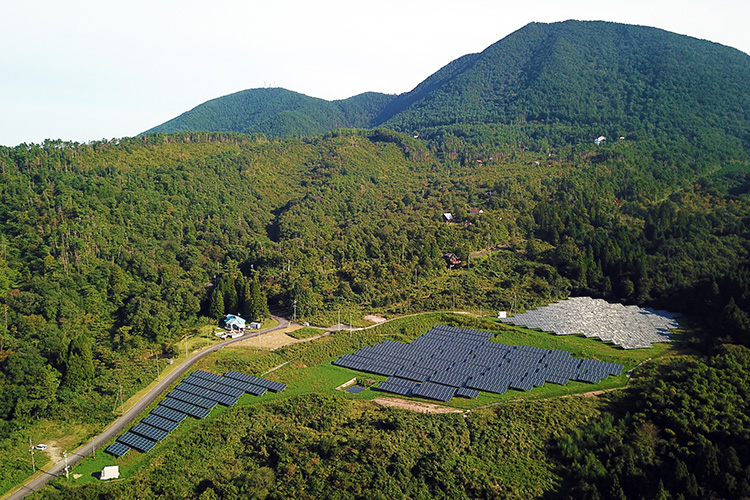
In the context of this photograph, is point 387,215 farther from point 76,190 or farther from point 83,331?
point 83,331

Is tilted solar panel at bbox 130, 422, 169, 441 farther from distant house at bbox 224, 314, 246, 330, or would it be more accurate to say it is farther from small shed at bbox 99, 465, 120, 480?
distant house at bbox 224, 314, 246, 330

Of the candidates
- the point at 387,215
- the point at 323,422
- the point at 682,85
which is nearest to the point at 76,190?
the point at 387,215

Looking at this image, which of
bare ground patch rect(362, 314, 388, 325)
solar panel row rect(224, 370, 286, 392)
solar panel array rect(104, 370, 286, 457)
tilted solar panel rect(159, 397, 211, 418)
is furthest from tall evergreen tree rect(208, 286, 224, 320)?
tilted solar panel rect(159, 397, 211, 418)

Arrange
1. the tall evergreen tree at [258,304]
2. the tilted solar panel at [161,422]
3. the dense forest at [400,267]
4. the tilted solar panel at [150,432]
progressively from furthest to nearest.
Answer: the tall evergreen tree at [258,304] → the tilted solar panel at [161,422] → the tilted solar panel at [150,432] → the dense forest at [400,267]

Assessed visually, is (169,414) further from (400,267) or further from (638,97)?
(638,97)

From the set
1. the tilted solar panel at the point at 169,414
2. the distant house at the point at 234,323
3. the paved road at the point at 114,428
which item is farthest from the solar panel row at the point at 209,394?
the distant house at the point at 234,323


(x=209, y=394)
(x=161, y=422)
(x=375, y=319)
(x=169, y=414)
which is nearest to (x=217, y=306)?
(x=375, y=319)

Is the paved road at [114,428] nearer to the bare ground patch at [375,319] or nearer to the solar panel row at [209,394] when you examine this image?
the solar panel row at [209,394]
